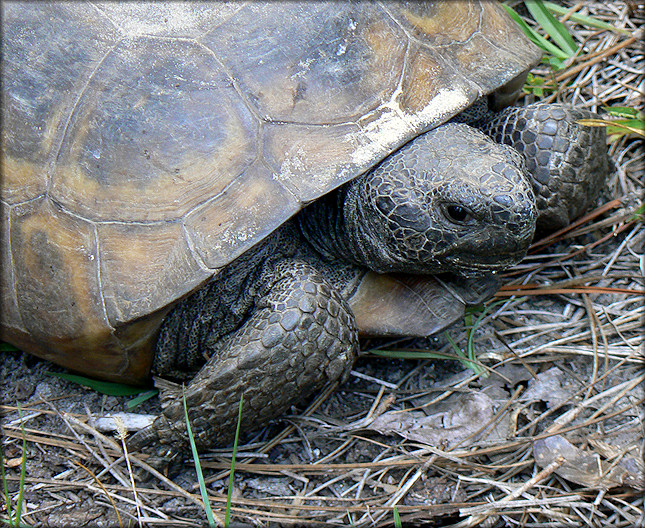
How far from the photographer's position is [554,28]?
3.45m

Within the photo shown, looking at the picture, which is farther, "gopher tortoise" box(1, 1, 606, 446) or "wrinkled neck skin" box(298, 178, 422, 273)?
"wrinkled neck skin" box(298, 178, 422, 273)

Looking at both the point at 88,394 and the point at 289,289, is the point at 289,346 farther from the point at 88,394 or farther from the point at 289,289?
the point at 88,394

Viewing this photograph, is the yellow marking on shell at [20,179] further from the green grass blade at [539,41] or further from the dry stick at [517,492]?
the green grass blade at [539,41]

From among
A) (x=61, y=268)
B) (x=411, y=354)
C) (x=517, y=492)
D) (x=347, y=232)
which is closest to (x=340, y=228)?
(x=347, y=232)

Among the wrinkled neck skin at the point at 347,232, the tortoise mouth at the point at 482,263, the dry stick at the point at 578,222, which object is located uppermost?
the wrinkled neck skin at the point at 347,232

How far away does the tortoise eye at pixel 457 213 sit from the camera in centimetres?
218

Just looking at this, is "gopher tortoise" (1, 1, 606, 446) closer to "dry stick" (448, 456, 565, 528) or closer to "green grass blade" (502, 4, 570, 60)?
"dry stick" (448, 456, 565, 528)

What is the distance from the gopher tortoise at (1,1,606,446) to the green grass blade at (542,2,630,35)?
4.54 feet

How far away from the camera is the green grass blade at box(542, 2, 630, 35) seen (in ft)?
11.2

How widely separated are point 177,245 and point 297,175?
0.46 m

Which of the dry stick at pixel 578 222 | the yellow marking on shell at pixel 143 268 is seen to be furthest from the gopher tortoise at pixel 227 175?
the dry stick at pixel 578 222

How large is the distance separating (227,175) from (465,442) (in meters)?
1.27

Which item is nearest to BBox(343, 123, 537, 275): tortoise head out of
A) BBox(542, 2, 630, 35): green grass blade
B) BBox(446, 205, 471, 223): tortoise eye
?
BBox(446, 205, 471, 223): tortoise eye

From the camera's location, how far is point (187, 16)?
229 centimetres
